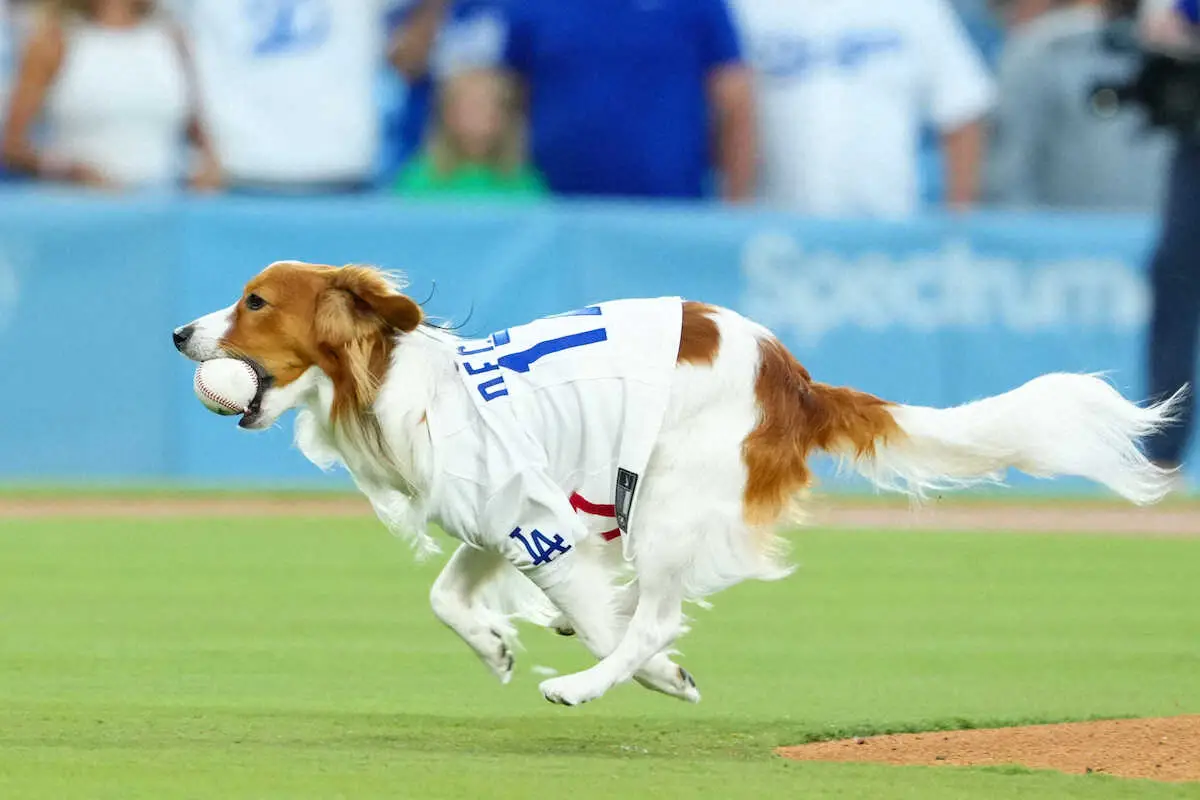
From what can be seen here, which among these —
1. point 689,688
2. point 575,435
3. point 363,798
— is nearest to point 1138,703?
point 689,688

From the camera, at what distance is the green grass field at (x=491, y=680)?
6.31m

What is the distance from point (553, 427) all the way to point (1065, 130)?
1053cm

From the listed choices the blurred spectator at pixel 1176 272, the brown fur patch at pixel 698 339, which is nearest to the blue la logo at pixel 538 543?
the brown fur patch at pixel 698 339

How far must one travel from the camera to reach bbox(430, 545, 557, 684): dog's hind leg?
288 inches

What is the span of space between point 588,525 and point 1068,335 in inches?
341

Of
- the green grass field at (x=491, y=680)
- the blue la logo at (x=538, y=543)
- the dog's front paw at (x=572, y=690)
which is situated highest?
the blue la logo at (x=538, y=543)

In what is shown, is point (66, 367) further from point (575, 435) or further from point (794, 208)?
point (575, 435)

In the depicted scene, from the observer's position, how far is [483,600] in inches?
293

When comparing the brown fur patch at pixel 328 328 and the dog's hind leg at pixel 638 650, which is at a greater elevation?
the brown fur patch at pixel 328 328

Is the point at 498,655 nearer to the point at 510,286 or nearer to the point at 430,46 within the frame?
the point at 510,286

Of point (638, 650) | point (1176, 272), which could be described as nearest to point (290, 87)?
point (1176, 272)

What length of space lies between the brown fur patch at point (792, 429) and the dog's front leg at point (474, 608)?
0.85 metres

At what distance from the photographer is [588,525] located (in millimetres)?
7297

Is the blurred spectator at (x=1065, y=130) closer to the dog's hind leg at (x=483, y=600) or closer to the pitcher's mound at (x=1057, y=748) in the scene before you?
the pitcher's mound at (x=1057, y=748)
